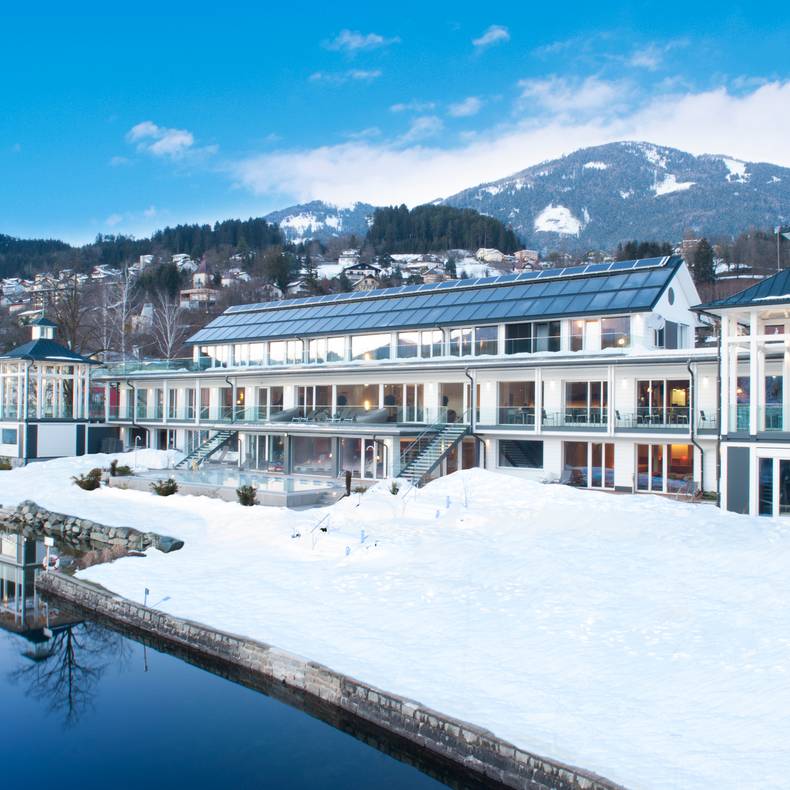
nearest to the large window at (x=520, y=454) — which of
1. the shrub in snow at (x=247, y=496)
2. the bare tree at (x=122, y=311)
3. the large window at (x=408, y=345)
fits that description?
the large window at (x=408, y=345)

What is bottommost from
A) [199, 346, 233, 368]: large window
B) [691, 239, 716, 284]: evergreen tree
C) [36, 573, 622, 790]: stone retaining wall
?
[36, 573, 622, 790]: stone retaining wall

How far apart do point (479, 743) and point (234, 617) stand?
652cm

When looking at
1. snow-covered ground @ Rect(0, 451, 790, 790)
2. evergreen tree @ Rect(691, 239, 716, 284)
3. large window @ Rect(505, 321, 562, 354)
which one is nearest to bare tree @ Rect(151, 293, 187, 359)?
large window @ Rect(505, 321, 562, 354)

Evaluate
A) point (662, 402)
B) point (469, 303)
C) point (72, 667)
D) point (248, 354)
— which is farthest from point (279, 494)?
point (248, 354)

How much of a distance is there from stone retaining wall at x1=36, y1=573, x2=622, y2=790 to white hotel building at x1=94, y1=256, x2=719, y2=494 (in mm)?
13252

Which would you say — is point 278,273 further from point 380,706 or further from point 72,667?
point 380,706

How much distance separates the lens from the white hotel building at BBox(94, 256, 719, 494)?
87.1ft

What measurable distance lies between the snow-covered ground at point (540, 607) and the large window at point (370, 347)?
501 inches

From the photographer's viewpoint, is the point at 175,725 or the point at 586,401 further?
the point at 586,401

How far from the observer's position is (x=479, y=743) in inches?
374

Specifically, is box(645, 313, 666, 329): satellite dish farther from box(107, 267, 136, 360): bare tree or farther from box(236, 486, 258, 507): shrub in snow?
box(107, 267, 136, 360): bare tree

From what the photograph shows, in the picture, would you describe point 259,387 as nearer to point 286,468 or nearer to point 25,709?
point 286,468

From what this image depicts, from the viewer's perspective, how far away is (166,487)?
27719 millimetres

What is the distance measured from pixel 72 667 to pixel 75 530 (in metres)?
11.5
